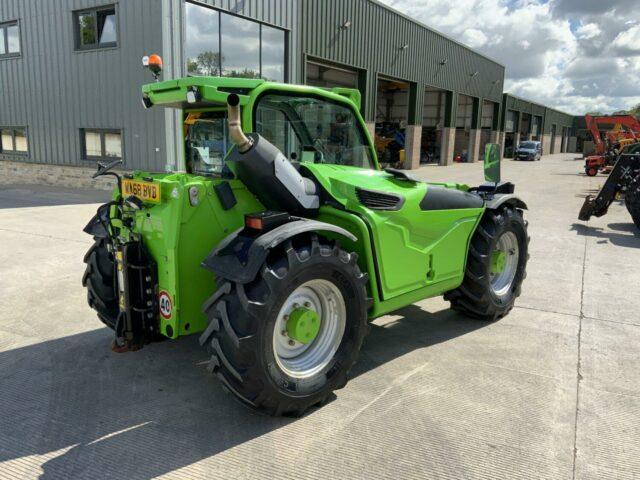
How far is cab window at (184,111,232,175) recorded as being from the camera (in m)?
3.79

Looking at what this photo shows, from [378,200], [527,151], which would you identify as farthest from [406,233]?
[527,151]

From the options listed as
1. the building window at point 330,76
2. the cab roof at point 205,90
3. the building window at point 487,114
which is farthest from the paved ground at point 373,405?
the building window at point 487,114

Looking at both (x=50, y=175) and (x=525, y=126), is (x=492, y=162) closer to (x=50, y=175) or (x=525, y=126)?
(x=50, y=175)

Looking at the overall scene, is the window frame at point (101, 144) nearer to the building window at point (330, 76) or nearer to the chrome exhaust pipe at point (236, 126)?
the building window at point (330, 76)

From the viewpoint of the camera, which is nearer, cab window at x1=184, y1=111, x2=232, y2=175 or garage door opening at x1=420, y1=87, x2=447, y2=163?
cab window at x1=184, y1=111, x2=232, y2=175

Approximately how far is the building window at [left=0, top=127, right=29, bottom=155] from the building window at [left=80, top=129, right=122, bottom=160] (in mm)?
2943

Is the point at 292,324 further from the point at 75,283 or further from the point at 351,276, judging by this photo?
the point at 75,283

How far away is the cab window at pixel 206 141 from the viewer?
3.79 metres

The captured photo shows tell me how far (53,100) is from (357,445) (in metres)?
15.6

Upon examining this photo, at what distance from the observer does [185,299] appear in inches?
131

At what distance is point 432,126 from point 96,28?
28.2 metres

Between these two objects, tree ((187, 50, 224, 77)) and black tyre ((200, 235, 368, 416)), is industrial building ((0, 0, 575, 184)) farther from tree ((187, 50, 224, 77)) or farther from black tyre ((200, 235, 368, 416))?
black tyre ((200, 235, 368, 416))

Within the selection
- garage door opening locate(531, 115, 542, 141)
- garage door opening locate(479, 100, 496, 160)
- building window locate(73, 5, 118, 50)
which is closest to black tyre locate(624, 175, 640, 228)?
building window locate(73, 5, 118, 50)

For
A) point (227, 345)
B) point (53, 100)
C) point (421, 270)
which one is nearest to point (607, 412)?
point (421, 270)
